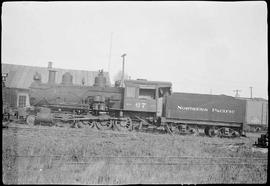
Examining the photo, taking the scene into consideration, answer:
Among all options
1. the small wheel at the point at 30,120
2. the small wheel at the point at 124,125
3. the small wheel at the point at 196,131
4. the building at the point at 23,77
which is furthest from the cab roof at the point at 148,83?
the building at the point at 23,77

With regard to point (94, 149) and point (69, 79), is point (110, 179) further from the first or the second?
point (69, 79)

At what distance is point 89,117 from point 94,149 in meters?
5.33

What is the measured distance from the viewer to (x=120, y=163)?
7.36 meters

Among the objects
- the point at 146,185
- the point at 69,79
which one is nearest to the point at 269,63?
the point at 146,185

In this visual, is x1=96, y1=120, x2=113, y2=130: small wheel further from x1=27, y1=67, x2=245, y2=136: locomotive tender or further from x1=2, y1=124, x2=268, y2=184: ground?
x1=2, y1=124, x2=268, y2=184: ground

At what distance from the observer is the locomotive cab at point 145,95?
14.3 metres

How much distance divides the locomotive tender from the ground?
11.5 ft

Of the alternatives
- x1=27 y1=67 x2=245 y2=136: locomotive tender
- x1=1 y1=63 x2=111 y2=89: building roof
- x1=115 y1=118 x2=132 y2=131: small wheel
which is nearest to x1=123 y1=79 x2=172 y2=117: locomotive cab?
x1=27 y1=67 x2=245 y2=136: locomotive tender

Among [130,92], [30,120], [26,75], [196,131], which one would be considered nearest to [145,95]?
[130,92]

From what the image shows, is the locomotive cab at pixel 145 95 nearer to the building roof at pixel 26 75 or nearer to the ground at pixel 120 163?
the ground at pixel 120 163

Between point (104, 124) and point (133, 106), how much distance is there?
6.12 feet

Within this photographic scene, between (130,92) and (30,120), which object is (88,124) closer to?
(130,92)

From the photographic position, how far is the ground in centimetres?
612

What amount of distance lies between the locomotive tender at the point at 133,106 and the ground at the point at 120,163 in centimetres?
351
